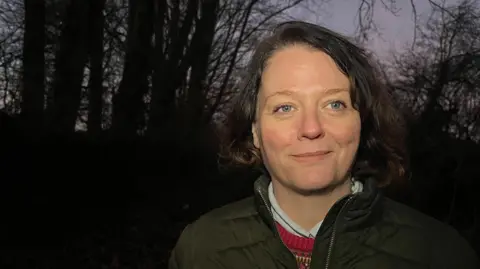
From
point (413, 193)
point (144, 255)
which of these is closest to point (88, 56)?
point (144, 255)

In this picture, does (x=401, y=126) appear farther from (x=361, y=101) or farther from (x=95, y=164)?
(x=95, y=164)

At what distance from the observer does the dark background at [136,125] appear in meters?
4.55

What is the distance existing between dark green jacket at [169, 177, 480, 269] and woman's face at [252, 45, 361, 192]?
89 mm

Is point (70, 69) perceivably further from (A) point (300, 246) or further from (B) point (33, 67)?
(A) point (300, 246)

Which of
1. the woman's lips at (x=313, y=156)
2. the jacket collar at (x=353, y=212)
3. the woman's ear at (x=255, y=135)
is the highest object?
the woman's ear at (x=255, y=135)

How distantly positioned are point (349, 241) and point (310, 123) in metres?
0.27

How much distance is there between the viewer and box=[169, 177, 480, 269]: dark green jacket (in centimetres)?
123

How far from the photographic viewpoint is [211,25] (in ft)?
18.6

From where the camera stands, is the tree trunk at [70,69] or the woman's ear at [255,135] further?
the tree trunk at [70,69]

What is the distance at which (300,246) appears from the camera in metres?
1.28

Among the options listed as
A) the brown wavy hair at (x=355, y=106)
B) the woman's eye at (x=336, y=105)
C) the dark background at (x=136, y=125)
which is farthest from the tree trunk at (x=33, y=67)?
the woman's eye at (x=336, y=105)

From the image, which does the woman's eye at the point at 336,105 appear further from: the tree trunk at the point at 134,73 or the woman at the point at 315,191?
the tree trunk at the point at 134,73

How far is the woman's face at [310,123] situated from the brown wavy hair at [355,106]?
0.11 ft

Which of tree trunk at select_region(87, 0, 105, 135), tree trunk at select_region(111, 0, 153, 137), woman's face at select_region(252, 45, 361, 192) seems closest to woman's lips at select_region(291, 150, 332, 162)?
woman's face at select_region(252, 45, 361, 192)
